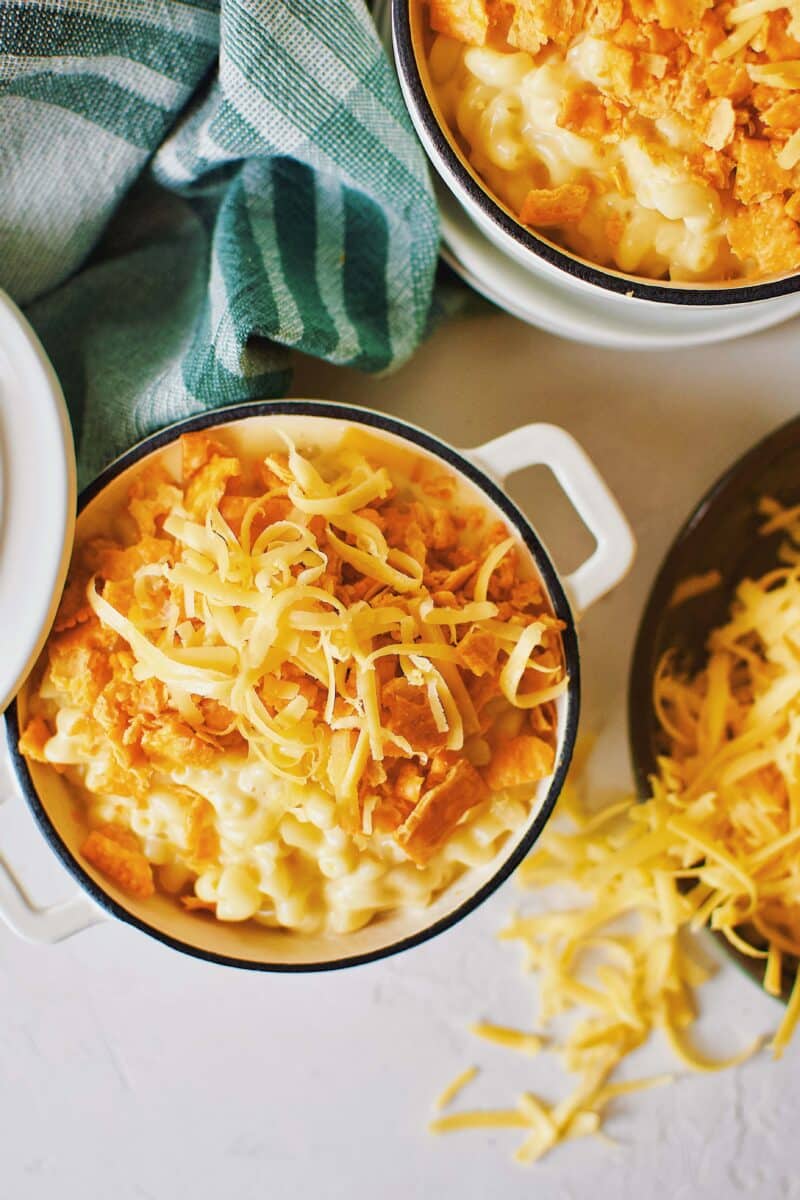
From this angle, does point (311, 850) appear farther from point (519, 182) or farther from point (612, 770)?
point (519, 182)

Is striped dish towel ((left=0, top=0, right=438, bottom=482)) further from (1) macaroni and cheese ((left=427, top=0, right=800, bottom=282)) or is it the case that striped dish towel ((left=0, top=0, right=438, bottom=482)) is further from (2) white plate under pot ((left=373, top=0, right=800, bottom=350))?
(1) macaroni and cheese ((left=427, top=0, right=800, bottom=282))

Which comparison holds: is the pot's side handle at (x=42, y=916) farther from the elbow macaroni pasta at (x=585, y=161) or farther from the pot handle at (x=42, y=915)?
the elbow macaroni pasta at (x=585, y=161)

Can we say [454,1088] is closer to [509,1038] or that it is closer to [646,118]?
[509,1038]

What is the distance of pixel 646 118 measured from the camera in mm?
960

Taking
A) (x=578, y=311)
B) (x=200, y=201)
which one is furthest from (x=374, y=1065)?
(x=200, y=201)

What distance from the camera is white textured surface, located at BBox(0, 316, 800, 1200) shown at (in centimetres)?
135

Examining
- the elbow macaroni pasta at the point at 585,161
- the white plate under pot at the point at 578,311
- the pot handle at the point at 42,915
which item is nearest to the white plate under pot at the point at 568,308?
the white plate under pot at the point at 578,311

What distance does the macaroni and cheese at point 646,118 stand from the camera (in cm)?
93

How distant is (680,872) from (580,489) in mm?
473

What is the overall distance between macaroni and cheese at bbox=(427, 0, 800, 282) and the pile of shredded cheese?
1.30 ft

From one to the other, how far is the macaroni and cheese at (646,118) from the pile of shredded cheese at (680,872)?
1.30 ft

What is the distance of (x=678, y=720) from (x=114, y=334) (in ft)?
2.64

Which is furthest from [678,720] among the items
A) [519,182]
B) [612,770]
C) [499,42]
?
[499,42]

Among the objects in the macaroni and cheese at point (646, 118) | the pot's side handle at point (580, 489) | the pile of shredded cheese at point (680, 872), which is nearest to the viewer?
the macaroni and cheese at point (646, 118)
